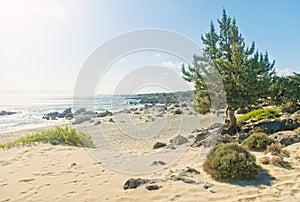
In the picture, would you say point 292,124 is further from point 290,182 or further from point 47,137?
point 47,137

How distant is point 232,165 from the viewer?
648 cm

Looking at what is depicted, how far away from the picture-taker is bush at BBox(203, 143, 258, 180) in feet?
20.7

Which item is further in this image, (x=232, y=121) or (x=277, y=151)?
(x=232, y=121)

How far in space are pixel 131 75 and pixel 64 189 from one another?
8.57 metres

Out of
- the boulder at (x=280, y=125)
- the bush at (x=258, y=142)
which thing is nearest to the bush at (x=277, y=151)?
the bush at (x=258, y=142)

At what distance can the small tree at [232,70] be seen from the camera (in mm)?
13625

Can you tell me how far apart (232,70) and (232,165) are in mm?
8723

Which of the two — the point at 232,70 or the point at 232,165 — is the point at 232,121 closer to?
the point at 232,70

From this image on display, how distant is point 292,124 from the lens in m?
13.7

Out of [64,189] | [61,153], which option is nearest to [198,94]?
[61,153]

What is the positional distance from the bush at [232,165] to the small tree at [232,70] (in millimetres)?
7727

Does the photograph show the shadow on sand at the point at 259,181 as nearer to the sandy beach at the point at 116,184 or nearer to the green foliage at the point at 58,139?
the sandy beach at the point at 116,184

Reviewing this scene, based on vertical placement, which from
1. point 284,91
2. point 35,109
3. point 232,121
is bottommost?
point 35,109

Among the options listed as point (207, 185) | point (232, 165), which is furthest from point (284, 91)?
point (207, 185)
